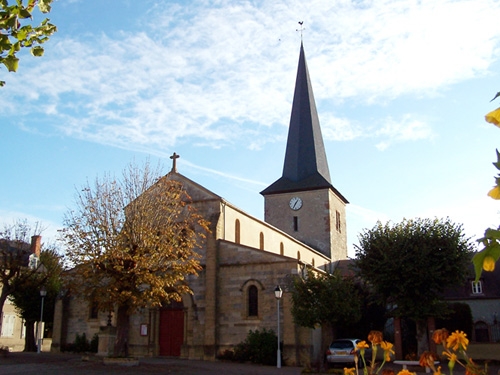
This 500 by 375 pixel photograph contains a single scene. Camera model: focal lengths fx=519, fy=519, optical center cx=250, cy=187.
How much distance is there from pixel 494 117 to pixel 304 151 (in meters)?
44.7

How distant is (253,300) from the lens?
2744 centimetres

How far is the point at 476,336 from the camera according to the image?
35.2 m

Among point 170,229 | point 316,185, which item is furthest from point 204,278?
point 316,185

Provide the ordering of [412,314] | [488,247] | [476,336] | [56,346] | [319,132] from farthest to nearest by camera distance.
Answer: [319,132] → [476,336] → [56,346] → [412,314] → [488,247]

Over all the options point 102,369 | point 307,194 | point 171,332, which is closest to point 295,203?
point 307,194

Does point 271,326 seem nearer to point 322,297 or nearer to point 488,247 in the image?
point 322,297

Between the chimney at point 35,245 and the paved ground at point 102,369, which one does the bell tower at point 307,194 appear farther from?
the paved ground at point 102,369

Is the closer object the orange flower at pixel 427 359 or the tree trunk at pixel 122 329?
the orange flower at pixel 427 359

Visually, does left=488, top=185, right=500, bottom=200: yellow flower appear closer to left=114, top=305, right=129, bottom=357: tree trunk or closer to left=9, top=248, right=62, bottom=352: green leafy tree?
left=114, top=305, right=129, bottom=357: tree trunk

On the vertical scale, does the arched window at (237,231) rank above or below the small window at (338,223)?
below

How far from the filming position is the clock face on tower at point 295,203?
4503 centimetres

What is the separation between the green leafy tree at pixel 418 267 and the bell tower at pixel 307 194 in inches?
634

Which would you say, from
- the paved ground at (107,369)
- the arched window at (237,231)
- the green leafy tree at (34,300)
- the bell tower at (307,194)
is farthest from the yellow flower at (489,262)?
the bell tower at (307,194)

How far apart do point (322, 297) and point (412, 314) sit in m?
5.89
